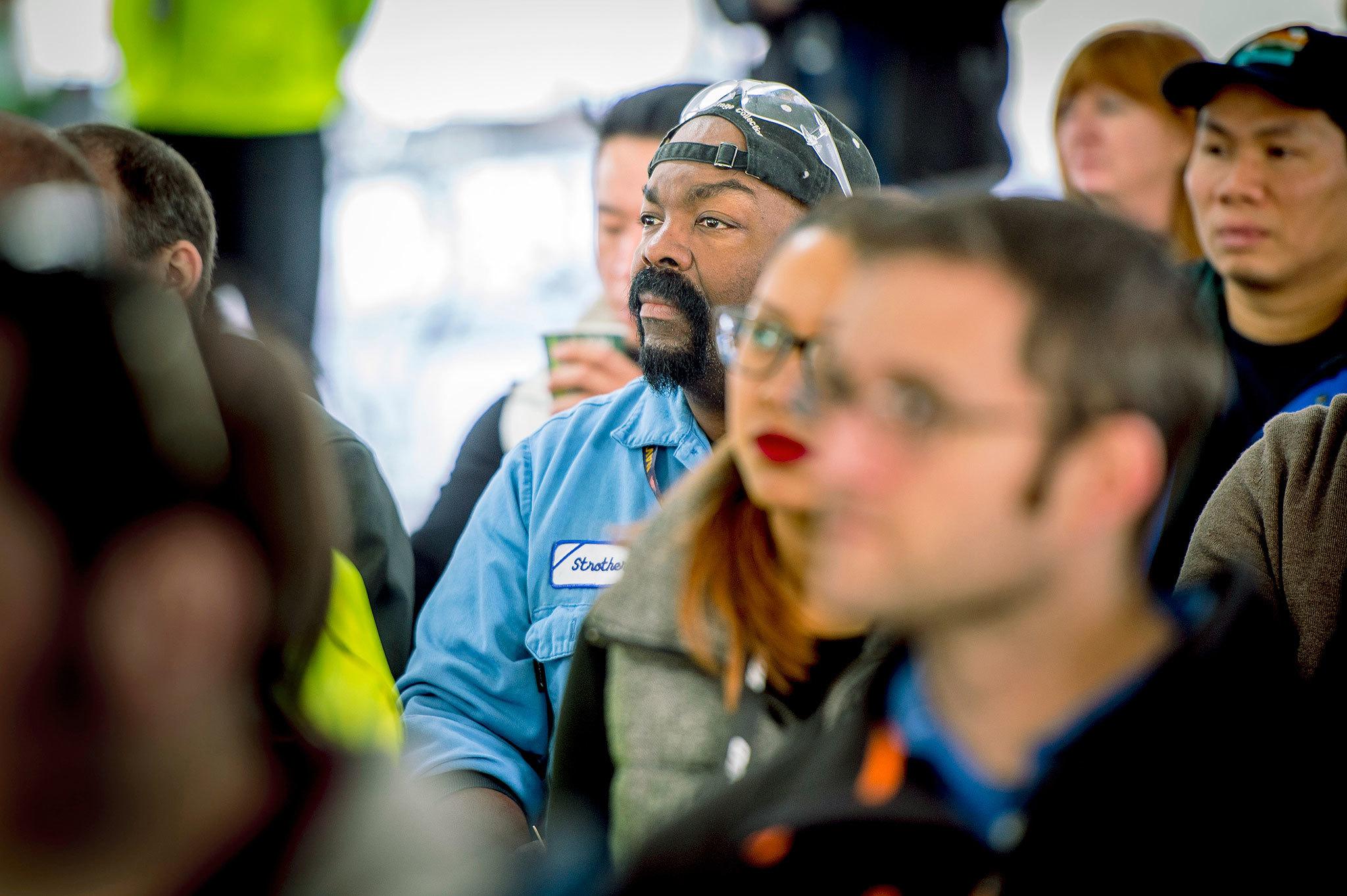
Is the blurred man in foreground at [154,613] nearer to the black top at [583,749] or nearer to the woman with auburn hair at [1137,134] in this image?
the black top at [583,749]

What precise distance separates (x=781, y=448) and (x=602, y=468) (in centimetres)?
72

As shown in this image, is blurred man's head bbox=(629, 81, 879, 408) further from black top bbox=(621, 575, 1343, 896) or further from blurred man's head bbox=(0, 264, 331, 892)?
blurred man's head bbox=(0, 264, 331, 892)

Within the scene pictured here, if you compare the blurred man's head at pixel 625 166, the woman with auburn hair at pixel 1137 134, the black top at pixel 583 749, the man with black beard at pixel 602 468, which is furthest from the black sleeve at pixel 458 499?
the woman with auburn hair at pixel 1137 134

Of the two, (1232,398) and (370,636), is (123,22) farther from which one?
(1232,398)

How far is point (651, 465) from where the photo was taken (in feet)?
6.39

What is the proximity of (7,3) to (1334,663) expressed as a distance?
Result: 4156 millimetres

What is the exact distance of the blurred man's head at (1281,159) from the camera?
251 cm

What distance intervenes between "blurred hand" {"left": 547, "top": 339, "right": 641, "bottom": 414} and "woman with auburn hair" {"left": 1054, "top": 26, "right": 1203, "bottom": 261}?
1588mm

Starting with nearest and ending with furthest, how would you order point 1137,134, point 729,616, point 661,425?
point 729,616
point 661,425
point 1137,134

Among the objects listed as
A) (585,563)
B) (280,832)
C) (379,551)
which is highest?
(280,832)

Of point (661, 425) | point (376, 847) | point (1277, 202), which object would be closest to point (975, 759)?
point (376, 847)

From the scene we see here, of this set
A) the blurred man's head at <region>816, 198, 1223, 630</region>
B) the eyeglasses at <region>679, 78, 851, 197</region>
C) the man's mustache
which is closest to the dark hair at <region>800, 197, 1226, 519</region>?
the blurred man's head at <region>816, 198, 1223, 630</region>

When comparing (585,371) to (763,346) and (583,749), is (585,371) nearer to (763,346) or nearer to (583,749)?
(583,749)

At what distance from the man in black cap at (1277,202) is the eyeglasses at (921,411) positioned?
5.45 ft
